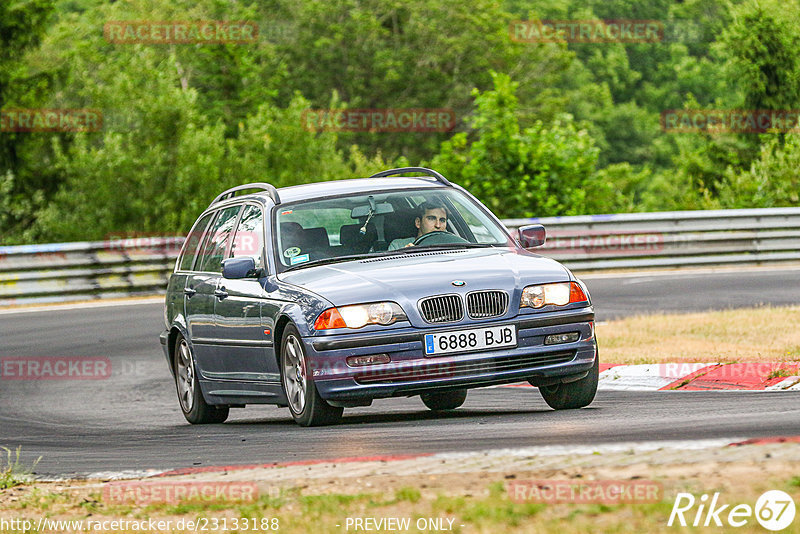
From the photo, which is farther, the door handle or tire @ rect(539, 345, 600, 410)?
the door handle

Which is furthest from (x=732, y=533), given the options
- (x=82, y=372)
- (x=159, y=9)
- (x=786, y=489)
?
(x=159, y=9)

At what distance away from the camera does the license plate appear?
798 centimetres

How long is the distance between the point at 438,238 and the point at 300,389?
60.4 inches

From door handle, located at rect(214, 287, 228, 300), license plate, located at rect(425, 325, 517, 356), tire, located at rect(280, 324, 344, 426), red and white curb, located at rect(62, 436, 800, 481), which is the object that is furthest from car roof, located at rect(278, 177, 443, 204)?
red and white curb, located at rect(62, 436, 800, 481)

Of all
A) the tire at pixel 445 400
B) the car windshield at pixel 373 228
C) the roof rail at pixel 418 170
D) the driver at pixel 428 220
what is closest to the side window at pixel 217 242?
the car windshield at pixel 373 228

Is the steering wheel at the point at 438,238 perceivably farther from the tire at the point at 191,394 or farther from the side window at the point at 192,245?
the side window at the point at 192,245

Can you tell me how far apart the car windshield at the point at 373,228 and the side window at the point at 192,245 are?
1.67 m

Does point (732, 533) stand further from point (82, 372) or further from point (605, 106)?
point (605, 106)

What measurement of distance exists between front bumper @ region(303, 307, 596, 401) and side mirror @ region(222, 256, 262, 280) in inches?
44.0

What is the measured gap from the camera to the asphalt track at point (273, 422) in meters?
6.95

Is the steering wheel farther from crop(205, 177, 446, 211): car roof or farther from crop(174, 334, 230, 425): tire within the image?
crop(174, 334, 230, 425): tire

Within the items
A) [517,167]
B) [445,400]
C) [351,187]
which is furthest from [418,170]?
[517,167]

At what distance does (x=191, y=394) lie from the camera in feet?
34.6

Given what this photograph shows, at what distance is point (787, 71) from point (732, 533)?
3801 cm
